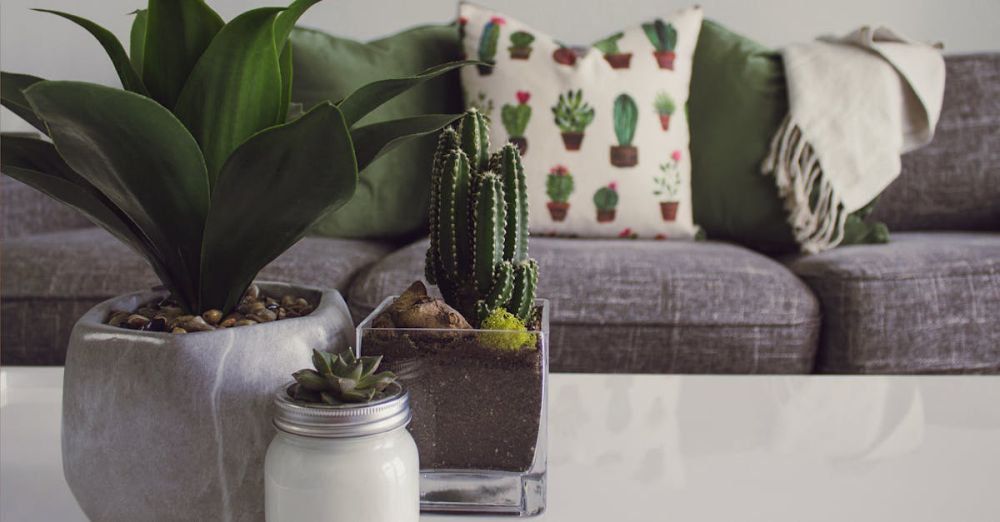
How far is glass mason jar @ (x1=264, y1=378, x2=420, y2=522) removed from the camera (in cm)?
44

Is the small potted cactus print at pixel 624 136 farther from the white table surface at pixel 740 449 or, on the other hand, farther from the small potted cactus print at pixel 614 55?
the white table surface at pixel 740 449

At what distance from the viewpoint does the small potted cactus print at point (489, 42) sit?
1935mm

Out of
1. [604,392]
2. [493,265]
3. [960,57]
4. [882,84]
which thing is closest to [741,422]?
[604,392]

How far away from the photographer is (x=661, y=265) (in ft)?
5.09

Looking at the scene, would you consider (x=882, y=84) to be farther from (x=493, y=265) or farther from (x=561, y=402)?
(x=493, y=265)

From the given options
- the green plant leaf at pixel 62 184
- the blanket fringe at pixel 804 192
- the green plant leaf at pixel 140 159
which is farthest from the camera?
the blanket fringe at pixel 804 192

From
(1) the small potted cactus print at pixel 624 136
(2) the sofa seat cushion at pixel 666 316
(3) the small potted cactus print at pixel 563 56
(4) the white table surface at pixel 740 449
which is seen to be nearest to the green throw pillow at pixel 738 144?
(1) the small potted cactus print at pixel 624 136

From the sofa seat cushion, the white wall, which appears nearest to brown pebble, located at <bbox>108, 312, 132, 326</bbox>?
the sofa seat cushion

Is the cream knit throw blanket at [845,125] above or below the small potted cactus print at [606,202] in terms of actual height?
above

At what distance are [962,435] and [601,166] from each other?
1.16 meters

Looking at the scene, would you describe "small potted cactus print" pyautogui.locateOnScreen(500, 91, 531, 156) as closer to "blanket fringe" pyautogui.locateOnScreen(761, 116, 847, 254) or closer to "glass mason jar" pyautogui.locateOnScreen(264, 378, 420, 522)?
"blanket fringe" pyautogui.locateOnScreen(761, 116, 847, 254)

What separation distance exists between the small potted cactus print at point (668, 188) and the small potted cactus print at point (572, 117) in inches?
7.1

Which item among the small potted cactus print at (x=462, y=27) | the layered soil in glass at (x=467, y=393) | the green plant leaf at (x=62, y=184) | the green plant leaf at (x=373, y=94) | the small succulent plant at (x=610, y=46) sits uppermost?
the small potted cactus print at (x=462, y=27)

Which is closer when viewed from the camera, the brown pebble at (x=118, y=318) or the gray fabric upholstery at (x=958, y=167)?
the brown pebble at (x=118, y=318)
